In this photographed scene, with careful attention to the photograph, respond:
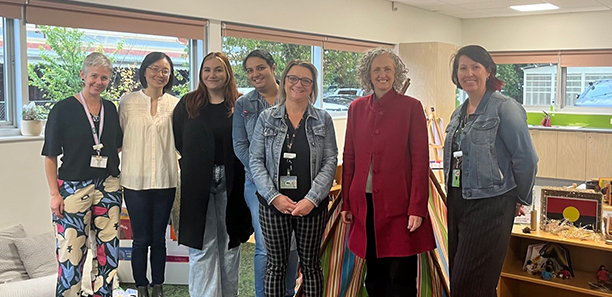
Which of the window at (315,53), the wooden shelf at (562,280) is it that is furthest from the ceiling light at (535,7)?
the wooden shelf at (562,280)

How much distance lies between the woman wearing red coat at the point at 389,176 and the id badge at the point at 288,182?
276 mm

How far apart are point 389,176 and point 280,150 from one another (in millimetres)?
541

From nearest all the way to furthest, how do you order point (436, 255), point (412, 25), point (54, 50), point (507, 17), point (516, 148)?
point (516, 148) < point (436, 255) < point (54, 50) < point (412, 25) < point (507, 17)

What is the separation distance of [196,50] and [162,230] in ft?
8.99

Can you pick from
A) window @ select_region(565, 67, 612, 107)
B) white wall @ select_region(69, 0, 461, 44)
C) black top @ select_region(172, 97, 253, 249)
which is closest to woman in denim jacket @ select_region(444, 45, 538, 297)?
black top @ select_region(172, 97, 253, 249)

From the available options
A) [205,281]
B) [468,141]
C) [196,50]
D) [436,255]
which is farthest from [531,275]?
[196,50]

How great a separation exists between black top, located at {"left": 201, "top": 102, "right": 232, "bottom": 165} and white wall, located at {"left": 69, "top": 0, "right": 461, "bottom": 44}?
1.85 m

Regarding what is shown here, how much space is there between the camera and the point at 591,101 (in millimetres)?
8602

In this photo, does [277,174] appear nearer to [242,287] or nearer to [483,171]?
[483,171]

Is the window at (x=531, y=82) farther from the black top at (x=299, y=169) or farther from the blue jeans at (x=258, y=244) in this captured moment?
the black top at (x=299, y=169)

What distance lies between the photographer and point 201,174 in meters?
2.98

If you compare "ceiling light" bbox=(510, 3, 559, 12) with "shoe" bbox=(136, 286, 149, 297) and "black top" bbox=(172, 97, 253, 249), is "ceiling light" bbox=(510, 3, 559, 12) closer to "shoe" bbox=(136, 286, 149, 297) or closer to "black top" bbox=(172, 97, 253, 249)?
"black top" bbox=(172, 97, 253, 249)

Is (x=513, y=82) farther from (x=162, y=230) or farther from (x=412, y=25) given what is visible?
(x=162, y=230)

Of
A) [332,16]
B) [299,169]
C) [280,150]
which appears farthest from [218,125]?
[332,16]
